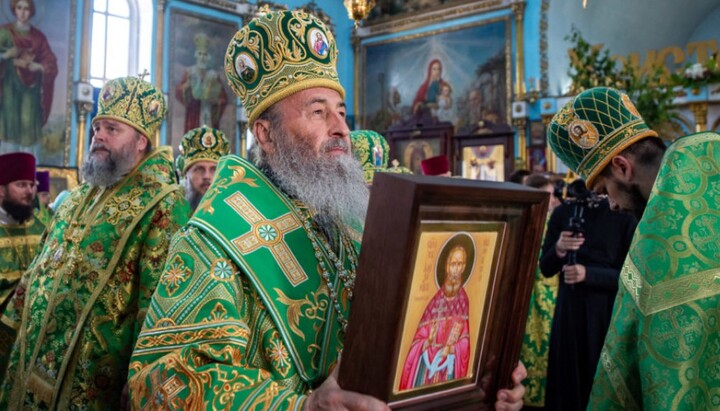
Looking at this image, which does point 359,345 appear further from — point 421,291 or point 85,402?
point 85,402

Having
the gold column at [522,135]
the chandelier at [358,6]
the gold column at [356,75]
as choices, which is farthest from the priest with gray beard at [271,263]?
the gold column at [356,75]

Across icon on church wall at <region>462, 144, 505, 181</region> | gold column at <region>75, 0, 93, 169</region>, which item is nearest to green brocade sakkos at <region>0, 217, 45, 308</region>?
gold column at <region>75, 0, 93, 169</region>

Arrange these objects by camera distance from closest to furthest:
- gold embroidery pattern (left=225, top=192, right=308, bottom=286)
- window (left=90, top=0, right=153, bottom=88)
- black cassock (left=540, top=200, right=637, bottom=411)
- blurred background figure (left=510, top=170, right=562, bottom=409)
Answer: gold embroidery pattern (left=225, top=192, right=308, bottom=286) → black cassock (left=540, top=200, right=637, bottom=411) → blurred background figure (left=510, top=170, right=562, bottom=409) → window (left=90, top=0, right=153, bottom=88)

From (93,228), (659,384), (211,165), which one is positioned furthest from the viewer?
(211,165)

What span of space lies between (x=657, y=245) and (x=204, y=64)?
13.0 metres

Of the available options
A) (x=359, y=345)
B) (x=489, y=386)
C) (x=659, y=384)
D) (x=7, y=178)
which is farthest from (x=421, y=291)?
(x=7, y=178)

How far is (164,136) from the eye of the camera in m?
12.8

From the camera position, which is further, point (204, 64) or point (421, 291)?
point (204, 64)

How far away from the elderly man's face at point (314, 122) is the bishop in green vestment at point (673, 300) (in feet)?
2.72

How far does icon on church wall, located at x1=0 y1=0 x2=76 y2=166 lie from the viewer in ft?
35.7

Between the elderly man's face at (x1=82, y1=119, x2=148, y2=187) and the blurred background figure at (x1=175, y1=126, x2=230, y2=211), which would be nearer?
the elderly man's face at (x1=82, y1=119, x2=148, y2=187)

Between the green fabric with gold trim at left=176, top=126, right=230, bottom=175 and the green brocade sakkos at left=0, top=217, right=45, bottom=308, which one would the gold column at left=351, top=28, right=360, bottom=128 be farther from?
the green brocade sakkos at left=0, top=217, right=45, bottom=308

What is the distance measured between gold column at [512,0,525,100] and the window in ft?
25.4

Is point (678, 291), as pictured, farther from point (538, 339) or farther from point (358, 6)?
point (358, 6)
